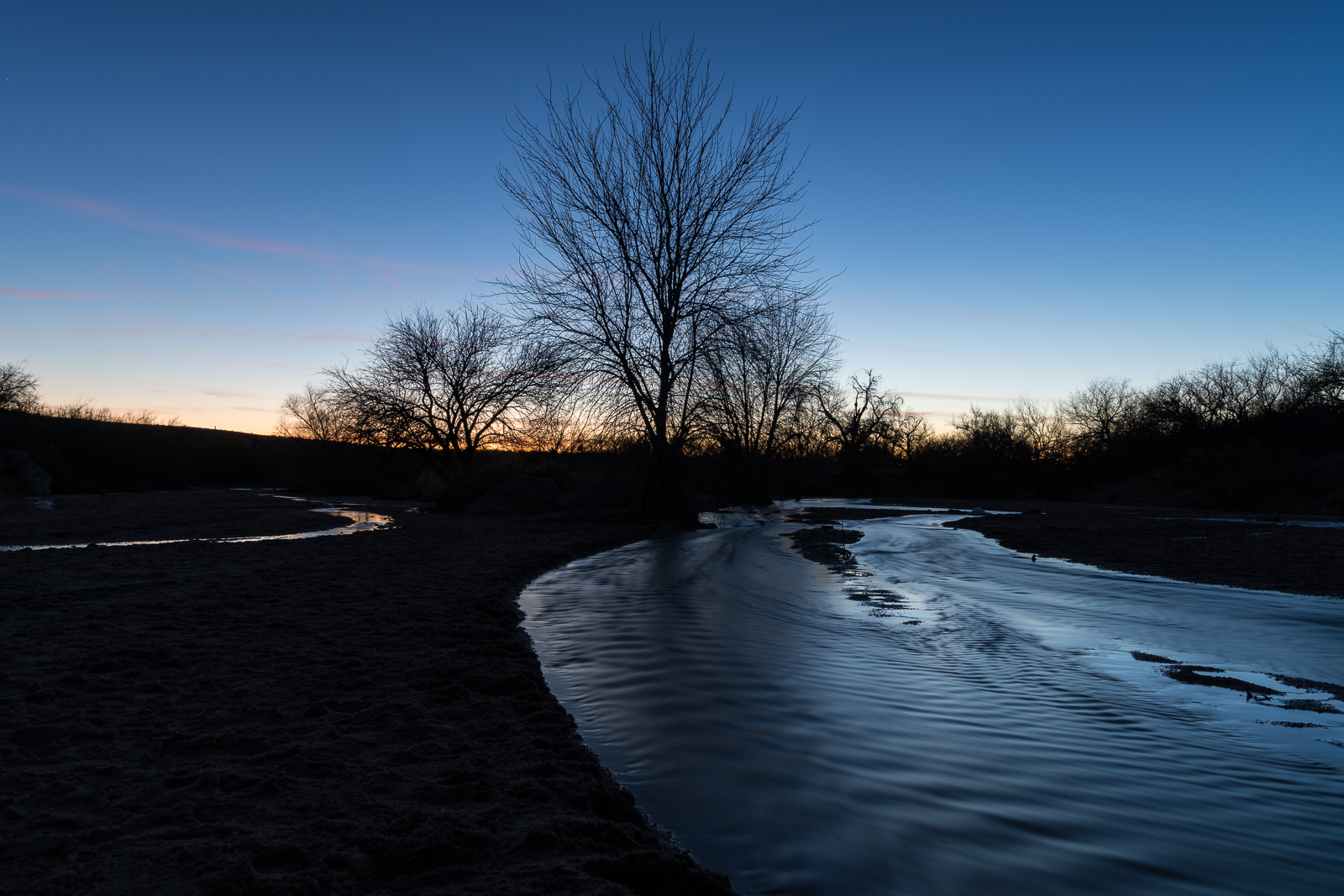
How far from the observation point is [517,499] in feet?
68.3

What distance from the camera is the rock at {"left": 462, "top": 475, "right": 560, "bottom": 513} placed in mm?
20594

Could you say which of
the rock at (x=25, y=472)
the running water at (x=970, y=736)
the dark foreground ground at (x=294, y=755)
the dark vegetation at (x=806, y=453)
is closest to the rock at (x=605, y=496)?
the dark vegetation at (x=806, y=453)

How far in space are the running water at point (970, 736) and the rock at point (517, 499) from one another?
13363mm

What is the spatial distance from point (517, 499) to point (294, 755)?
1813 cm

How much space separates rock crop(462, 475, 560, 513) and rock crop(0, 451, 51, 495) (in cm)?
1938

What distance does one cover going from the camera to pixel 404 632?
5254 millimetres

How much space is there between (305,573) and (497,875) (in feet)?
22.9

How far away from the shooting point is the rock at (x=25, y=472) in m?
27.2

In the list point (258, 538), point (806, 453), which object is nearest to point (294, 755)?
point (258, 538)

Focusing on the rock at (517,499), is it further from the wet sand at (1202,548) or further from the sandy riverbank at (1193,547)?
the wet sand at (1202,548)

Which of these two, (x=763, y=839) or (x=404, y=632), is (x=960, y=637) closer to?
(x=763, y=839)

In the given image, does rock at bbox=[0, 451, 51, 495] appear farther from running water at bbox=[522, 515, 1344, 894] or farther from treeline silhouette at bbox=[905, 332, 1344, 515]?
treeline silhouette at bbox=[905, 332, 1344, 515]

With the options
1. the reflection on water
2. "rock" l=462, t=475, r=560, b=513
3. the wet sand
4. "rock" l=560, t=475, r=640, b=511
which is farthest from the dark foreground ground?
"rock" l=462, t=475, r=560, b=513

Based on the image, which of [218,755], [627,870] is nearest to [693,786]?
[627,870]
